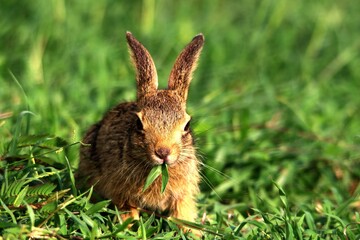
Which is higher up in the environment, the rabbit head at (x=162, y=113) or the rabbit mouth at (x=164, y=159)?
the rabbit head at (x=162, y=113)

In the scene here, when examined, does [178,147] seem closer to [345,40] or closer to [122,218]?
[122,218]

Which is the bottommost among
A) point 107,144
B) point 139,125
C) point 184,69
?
point 107,144

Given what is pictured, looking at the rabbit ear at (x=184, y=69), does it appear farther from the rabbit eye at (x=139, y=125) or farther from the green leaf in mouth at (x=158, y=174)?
the green leaf in mouth at (x=158, y=174)

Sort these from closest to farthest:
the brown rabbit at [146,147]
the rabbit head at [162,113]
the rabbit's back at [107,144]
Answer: the rabbit head at [162,113]
the brown rabbit at [146,147]
the rabbit's back at [107,144]

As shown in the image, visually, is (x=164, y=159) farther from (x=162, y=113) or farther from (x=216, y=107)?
(x=216, y=107)

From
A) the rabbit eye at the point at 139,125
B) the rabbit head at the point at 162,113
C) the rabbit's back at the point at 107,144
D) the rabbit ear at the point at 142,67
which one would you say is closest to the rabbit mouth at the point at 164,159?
the rabbit head at the point at 162,113

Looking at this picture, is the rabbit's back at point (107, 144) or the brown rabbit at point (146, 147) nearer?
the brown rabbit at point (146, 147)

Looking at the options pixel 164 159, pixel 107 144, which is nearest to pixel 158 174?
pixel 164 159

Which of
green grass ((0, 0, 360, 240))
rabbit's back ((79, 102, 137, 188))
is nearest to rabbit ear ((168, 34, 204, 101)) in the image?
rabbit's back ((79, 102, 137, 188))
